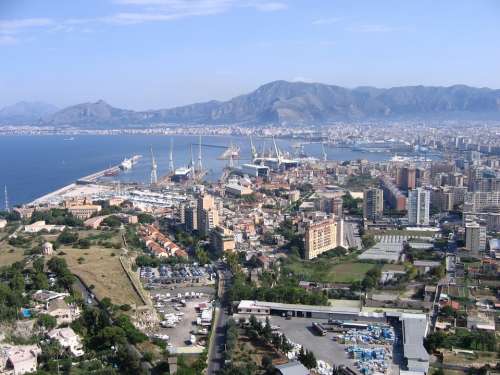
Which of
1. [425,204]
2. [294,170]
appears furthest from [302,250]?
[294,170]

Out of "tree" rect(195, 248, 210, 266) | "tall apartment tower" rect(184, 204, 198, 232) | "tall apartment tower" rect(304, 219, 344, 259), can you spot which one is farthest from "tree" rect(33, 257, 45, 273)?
"tall apartment tower" rect(304, 219, 344, 259)

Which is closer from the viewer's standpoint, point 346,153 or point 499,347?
point 499,347

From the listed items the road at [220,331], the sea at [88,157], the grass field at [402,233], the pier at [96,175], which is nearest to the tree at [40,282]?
the road at [220,331]

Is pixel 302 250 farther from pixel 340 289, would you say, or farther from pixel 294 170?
pixel 294 170

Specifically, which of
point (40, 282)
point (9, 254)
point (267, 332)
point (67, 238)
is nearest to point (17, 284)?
point (40, 282)

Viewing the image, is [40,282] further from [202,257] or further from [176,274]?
→ [202,257]

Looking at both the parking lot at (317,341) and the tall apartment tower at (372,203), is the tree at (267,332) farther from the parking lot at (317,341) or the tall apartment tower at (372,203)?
the tall apartment tower at (372,203)
